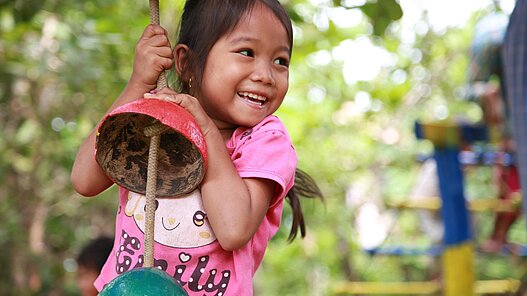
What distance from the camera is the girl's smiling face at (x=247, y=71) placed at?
142 cm

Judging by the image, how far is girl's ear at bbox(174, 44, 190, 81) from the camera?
153cm

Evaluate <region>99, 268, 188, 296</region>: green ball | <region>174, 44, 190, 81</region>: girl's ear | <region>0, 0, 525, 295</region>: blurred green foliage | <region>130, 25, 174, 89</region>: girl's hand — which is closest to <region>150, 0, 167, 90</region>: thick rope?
<region>130, 25, 174, 89</region>: girl's hand

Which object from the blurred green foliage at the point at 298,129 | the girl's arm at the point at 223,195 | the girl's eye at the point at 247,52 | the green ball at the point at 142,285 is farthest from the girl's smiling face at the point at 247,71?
the blurred green foliage at the point at 298,129

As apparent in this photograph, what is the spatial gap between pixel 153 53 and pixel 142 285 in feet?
1.45

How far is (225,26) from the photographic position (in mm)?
1448

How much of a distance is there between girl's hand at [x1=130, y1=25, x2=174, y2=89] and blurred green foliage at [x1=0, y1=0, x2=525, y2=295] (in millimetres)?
2074

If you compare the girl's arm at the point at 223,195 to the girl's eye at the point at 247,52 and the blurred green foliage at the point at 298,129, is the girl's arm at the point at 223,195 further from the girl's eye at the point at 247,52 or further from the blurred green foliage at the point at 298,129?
the blurred green foliage at the point at 298,129

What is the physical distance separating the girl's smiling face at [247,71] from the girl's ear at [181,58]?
0.26 feet

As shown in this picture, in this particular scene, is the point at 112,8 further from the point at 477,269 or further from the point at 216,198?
the point at 477,269

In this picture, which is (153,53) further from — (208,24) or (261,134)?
(261,134)

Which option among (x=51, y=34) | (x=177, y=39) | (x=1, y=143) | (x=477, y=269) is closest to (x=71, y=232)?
(x=1, y=143)

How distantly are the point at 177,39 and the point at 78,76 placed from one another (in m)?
2.87

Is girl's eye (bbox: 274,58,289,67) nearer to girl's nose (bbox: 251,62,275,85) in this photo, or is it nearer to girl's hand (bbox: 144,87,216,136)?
girl's nose (bbox: 251,62,275,85)

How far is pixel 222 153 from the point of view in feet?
4.41
